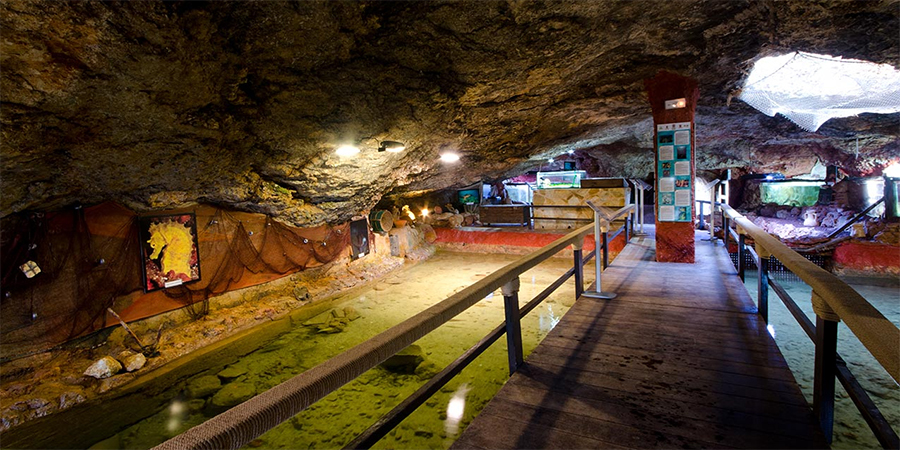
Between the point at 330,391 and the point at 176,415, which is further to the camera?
the point at 176,415

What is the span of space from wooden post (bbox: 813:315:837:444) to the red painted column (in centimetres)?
488

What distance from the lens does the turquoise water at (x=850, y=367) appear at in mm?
3514

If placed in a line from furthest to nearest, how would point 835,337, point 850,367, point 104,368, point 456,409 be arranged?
1. point 104,368
2. point 850,367
3. point 456,409
4. point 835,337

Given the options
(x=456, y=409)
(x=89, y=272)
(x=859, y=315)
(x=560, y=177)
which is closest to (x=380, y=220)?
(x=89, y=272)

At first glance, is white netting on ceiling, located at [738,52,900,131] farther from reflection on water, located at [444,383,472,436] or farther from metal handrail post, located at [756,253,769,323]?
reflection on water, located at [444,383,472,436]

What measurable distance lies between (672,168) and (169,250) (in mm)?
9026

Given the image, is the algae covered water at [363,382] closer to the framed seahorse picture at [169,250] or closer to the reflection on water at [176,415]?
the reflection on water at [176,415]

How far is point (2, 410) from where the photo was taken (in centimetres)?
439

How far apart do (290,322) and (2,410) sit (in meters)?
3.69

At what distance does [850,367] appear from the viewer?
4.73 metres

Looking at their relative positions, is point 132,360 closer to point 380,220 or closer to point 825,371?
point 380,220

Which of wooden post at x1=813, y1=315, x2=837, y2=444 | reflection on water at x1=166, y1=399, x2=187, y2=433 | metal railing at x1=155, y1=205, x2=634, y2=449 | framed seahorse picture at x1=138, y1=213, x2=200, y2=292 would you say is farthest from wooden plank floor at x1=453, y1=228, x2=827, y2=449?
framed seahorse picture at x1=138, y1=213, x2=200, y2=292

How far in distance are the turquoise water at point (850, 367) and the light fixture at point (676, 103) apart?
12.6 feet

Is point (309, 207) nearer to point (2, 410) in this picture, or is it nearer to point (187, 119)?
point (187, 119)
